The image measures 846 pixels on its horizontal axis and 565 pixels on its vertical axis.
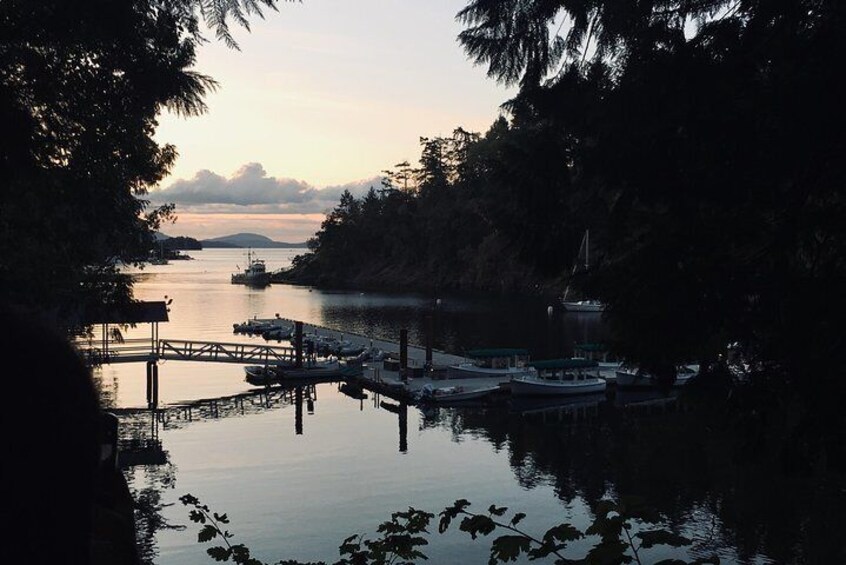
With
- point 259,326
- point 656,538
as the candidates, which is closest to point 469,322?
point 259,326

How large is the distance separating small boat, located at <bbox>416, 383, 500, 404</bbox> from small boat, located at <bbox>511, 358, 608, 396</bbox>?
67.7 inches

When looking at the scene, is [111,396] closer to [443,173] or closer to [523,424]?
[523,424]

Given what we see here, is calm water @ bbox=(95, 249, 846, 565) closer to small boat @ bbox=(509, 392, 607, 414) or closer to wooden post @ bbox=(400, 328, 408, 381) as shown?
small boat @ bbox=(509, 392, 607, 414)

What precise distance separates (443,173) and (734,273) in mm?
137652

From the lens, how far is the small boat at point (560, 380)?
136ft

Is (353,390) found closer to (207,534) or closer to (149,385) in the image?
(149,385)

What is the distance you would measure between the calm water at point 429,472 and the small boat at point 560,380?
0.92m

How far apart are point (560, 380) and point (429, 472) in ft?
52.1

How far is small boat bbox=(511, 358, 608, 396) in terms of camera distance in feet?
136

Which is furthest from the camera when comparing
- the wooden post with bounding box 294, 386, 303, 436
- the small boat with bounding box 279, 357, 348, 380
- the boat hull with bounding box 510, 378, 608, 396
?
the small boat with bounding box 279, 357, 348, 380

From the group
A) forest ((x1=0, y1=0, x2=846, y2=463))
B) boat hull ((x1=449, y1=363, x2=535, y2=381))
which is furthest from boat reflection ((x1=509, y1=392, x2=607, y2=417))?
forest ((x1=0, y1=0, x2=846, y2=463))

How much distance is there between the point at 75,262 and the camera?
1908 centimetres

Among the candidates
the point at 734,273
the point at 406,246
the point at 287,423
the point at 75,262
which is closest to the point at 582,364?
the point at 287,423

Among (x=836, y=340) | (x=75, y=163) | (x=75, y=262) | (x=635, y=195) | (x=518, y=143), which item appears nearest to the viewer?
(x=836, y=340)
